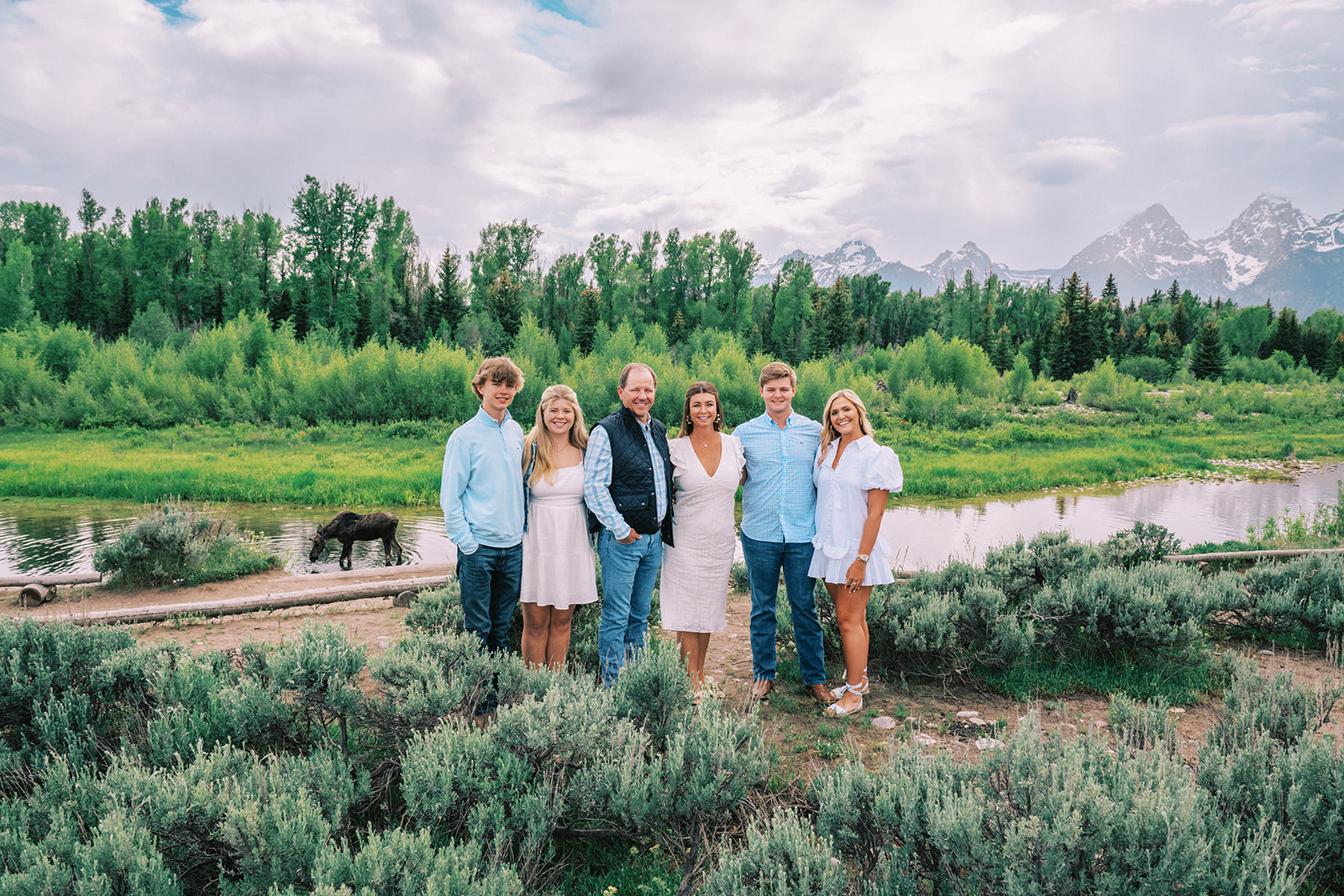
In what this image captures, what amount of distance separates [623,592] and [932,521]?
10.3 m

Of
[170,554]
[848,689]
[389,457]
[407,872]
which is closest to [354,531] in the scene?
[170,554]

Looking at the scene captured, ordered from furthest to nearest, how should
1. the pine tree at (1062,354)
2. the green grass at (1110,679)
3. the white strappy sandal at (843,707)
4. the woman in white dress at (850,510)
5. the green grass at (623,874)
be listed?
the pine tree at (1062,354) < the green grass at (1110,679) < the white strappy sandal at (843,707) < the woman in white dress at (850,510) < the green grass at (623,874)

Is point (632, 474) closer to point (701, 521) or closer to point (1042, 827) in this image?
point (701, 521)

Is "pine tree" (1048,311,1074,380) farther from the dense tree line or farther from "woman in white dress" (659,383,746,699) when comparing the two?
"woman in white dress" (659,383,746,699)

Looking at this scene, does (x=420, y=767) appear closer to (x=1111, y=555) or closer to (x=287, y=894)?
(x=287, y=894)

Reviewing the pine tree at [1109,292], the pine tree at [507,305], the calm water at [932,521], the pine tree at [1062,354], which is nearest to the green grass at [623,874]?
the calm water at [932,521]

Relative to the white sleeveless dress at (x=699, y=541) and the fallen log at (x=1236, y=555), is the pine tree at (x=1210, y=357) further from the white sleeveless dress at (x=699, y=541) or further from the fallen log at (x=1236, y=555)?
the white sleeveless dress at (x=699, y=541)

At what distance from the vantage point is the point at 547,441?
405 cm

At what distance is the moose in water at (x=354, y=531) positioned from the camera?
881 cm

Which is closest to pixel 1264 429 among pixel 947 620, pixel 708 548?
pixel 947 620

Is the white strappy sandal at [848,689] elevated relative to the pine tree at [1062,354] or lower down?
lower down

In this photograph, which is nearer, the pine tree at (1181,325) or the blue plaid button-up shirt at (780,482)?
the blue plaid button-up shirt at (780,482)

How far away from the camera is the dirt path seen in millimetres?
3904

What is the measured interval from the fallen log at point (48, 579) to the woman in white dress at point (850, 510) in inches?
310
